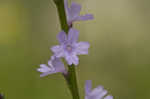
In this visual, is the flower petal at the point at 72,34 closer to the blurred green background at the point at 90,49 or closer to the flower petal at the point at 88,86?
the flower petal at the point at 88,86

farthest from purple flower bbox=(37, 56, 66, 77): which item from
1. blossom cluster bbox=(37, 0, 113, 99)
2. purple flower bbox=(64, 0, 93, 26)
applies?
purple flower bbox=(64, 0, 93, 26)

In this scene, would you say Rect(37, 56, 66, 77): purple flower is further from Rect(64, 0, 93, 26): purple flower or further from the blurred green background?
the blurred green background

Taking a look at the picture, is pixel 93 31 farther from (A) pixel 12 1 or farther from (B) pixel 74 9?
(B) pixel 74 9

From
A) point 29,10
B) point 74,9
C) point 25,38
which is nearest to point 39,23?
point 29,10

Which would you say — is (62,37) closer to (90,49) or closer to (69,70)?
(69,70)

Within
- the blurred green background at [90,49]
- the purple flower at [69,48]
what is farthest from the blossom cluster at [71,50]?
the blurred green background at [90,49]

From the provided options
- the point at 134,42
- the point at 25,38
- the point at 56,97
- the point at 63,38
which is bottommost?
the point at 56,97

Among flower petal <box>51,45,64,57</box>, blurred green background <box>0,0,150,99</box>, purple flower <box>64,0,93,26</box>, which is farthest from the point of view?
blurred green background <box>0,0,150,99</box>
